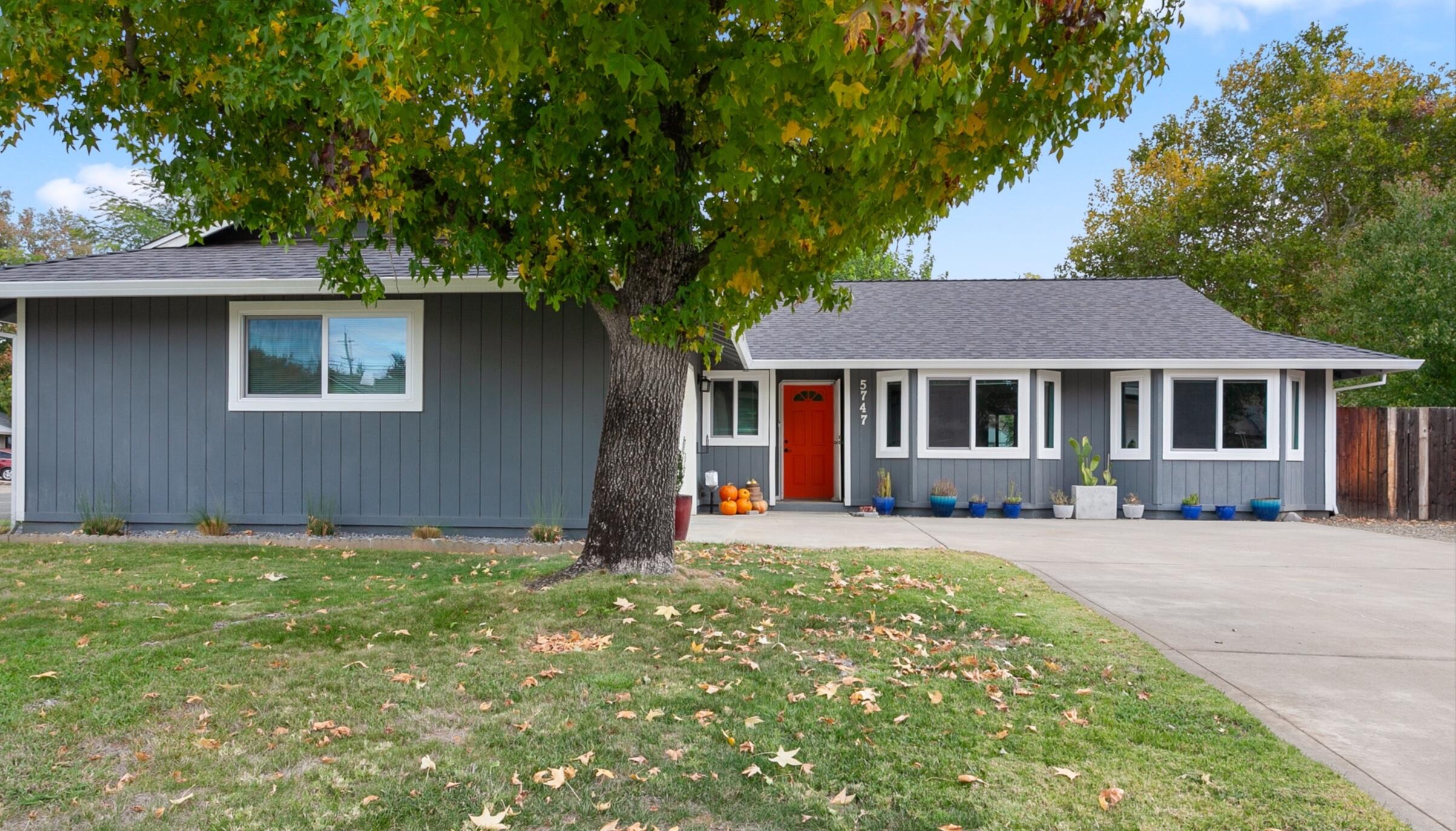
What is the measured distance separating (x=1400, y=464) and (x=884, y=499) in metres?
8.42

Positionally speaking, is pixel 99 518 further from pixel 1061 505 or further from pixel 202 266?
pixel 1061 505

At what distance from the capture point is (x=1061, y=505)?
12.8 m

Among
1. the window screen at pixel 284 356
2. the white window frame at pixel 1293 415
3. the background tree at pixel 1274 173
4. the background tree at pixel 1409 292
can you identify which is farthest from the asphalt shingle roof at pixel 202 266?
the background tree at pixel 1274 173

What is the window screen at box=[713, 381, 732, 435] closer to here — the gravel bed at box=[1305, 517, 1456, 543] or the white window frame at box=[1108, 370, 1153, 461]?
the white window frame at box=[1108, 370, 1153, 461]

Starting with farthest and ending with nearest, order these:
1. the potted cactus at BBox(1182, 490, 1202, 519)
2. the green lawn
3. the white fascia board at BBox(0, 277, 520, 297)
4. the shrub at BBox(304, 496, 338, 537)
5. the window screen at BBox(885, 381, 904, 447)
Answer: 1. the window screen at BBox(885, 381, 904, 447)
2. the potted cactus at BBox(1182, 490, 1202, 519)
3. the shrub at BBox(304, 496, 338, 537)
4. the white fascia board at BBox(0, 277, 520, 297)
5. the green lawn

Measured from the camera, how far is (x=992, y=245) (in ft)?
112

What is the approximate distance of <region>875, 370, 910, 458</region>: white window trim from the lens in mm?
13250

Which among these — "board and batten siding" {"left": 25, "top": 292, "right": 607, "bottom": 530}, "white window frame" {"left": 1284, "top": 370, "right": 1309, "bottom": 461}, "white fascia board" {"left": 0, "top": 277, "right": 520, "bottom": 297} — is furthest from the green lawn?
"white window frame" {"left": 1284, "top": 370, "right": 1309, "bottom": 461}

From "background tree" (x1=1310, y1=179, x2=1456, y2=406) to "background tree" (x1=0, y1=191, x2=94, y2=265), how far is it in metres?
46.2

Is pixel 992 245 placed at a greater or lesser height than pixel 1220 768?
greater

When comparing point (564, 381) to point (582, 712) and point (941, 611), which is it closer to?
point (941, 611)

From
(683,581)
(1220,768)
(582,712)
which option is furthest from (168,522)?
(1220,768)

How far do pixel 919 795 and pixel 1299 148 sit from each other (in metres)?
27.4

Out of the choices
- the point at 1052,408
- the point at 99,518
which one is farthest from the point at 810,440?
the point at 99,518
